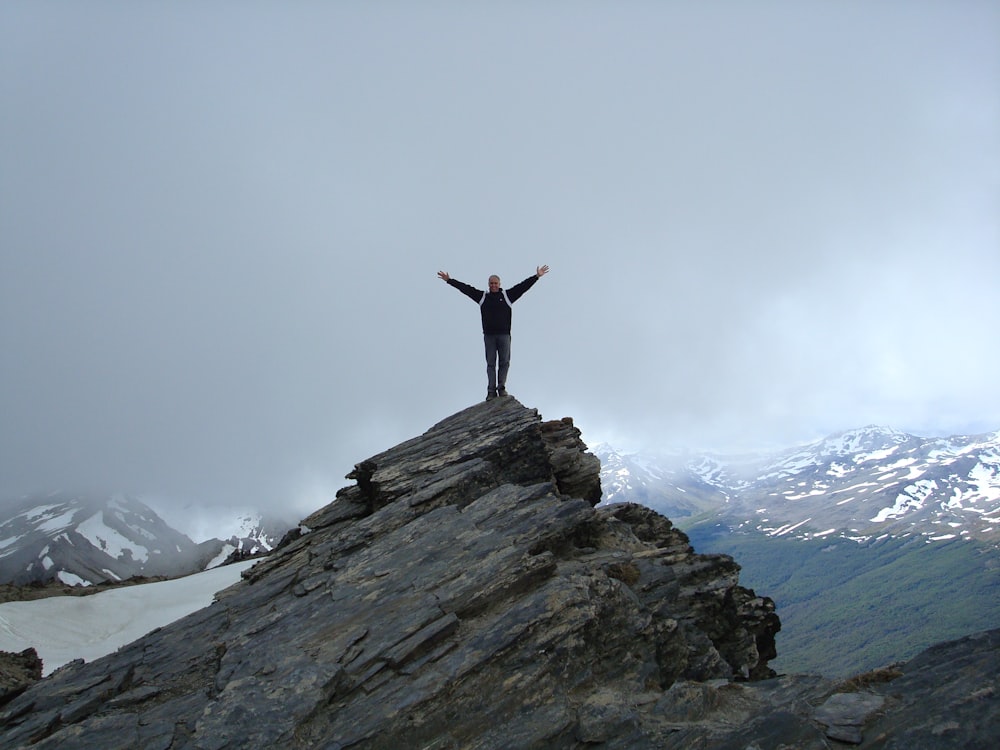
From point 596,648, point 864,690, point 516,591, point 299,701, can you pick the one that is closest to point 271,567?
point 299,701

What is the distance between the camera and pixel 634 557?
72.0 feet

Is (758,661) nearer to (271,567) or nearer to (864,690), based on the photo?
(864,690)

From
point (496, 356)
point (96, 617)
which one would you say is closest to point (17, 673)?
point (496, 356)

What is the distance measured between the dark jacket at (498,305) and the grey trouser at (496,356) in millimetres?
412

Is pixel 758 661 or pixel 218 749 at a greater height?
pixel 218 749

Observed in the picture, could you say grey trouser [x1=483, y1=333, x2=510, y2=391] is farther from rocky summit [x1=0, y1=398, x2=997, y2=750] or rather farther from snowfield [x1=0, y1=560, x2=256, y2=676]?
snowfield [x1=0, y1=560, x2=256, y2=676]

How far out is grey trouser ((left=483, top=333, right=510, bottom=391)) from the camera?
1086 inches

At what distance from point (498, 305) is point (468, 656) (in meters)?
16.6

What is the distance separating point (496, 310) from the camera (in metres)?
27.1

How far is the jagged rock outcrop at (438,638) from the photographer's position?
13.8m

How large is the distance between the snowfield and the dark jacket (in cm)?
3749

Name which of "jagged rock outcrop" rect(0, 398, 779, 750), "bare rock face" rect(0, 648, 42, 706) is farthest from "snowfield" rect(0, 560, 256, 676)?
"jagged rock outcrop" rect(0, 398, 779, 750)

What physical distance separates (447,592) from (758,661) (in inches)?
624

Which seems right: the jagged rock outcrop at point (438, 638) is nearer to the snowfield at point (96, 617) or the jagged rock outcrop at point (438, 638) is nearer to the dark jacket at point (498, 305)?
the dark jacket at point (498, 305)
